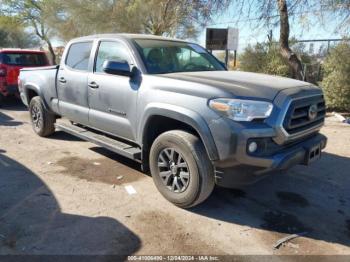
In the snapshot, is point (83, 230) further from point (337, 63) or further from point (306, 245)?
point (337, 63)

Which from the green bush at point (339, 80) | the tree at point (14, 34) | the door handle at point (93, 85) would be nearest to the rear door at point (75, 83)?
the door handle at point (93, 85)

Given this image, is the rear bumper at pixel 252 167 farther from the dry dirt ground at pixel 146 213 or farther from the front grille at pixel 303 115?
the dry dirt ground at pixel 146 213

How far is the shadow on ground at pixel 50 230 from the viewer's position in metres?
3.20

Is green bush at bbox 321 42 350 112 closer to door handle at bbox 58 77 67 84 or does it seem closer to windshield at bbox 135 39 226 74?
windshield at bbox 135 39 226 74

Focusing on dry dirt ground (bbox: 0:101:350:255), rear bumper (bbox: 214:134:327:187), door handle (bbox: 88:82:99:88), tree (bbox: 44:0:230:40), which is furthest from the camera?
tree (bbox: 44:0:230:40)

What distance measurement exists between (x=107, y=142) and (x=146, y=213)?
1.43m

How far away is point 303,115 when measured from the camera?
3832 millimetres

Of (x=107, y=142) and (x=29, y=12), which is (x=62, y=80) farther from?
(x=29, y=12)

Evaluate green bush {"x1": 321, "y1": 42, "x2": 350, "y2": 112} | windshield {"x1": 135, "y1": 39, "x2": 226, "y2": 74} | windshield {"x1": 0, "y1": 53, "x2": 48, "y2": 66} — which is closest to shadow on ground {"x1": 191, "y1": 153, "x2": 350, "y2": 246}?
windshield {"x1": 135, "y1": 39, "x2": 226, "y2": 74}

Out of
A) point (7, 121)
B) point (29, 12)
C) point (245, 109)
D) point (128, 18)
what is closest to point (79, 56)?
point (245, 109)

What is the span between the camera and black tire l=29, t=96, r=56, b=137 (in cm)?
668

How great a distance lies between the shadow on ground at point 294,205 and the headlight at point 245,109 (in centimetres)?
118

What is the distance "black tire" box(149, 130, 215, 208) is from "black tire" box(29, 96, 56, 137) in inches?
130

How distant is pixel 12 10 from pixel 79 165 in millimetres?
27475
